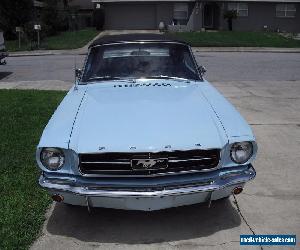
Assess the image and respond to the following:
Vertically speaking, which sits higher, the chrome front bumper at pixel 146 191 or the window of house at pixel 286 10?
the window of house at pixel 286 10

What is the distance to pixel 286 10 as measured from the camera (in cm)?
3806

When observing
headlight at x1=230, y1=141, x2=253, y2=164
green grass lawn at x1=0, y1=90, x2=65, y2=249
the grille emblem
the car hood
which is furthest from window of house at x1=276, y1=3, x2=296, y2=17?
the grille emblem

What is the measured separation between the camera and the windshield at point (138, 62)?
18.5 ft

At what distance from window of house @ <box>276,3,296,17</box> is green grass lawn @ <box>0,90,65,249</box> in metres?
32.2

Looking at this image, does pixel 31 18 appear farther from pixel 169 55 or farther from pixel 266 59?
pixel 169 55

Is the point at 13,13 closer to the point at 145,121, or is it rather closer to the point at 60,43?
the point at 60,43

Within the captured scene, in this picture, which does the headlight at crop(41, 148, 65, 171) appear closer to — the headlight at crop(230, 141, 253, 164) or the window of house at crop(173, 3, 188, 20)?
the headlight at crop(230, 141, 253, 164)

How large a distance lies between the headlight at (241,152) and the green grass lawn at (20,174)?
197 cm

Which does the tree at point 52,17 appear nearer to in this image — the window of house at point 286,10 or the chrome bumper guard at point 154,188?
the window of house at point 286,10

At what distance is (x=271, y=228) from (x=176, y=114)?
1.40 meters

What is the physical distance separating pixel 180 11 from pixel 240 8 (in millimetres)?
5022

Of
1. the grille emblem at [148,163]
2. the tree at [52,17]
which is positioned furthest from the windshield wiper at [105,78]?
the tree at [52,17]

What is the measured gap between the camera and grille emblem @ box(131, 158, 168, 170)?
382 centimetres

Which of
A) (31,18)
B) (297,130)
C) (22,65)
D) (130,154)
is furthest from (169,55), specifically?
(31,18)
